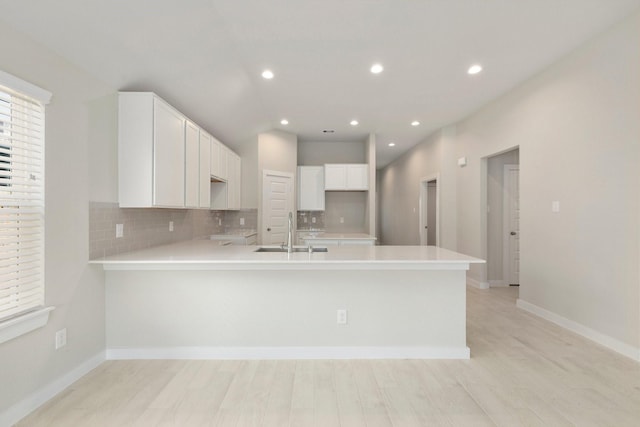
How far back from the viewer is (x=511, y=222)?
4.96m

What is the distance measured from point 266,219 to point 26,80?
381cm

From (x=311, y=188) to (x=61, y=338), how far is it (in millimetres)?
4516

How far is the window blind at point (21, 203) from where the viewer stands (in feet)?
5.69

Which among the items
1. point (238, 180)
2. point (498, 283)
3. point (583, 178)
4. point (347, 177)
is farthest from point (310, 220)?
point (583, 178)

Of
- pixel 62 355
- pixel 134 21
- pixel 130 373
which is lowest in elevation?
pixel 130 373

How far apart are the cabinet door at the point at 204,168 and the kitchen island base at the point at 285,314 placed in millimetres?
1296

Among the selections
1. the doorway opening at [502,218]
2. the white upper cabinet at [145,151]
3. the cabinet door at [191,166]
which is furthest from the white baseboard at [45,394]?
the doorway opening at [502,218]

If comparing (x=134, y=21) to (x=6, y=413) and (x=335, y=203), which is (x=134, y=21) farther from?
(x=335, y=203)

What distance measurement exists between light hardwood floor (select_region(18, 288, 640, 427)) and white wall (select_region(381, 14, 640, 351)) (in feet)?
1.96

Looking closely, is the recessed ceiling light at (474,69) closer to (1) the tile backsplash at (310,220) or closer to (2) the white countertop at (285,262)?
(2) the white countertop at (285,262)

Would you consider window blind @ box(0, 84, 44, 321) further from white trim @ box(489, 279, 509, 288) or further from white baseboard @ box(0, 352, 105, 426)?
white trim @ box(489, 279, 509, 288)

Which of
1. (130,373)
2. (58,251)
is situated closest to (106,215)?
(58,251)

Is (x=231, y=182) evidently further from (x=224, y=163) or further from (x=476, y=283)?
(x=476, y=283)

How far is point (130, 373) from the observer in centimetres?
231
